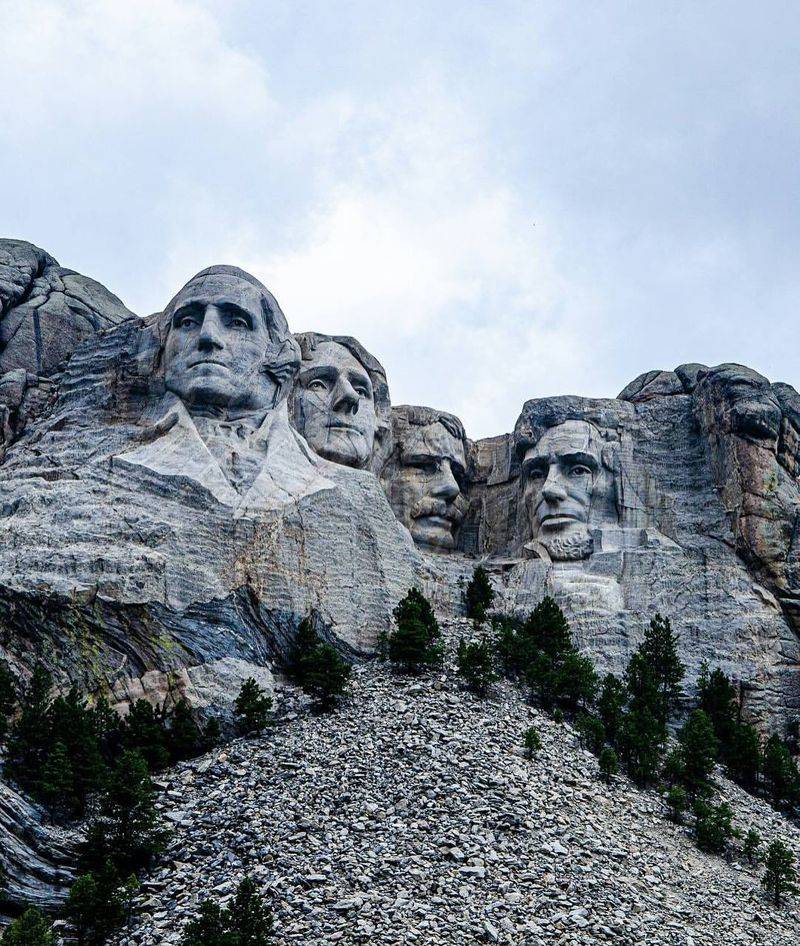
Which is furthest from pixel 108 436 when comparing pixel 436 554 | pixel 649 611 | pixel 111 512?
pixel 649 611

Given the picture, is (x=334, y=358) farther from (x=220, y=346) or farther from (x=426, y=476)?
(x=220, y=346)

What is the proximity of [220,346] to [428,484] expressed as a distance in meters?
6.43

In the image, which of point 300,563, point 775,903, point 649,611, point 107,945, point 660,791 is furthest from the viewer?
point 649,611

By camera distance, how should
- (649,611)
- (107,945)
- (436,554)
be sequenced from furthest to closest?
(436,554) < (649,611) < (107,945)

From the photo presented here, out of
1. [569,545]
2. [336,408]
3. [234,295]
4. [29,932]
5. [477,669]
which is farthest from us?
[569,545]

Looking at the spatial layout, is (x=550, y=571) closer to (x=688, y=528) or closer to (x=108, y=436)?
(x=688, y=528)

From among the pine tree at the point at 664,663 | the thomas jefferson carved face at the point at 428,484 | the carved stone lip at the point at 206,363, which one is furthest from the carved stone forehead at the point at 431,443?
the pine tree at the point at 664,663

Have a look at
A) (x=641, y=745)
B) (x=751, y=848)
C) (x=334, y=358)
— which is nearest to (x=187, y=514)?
(x=334, y=358)

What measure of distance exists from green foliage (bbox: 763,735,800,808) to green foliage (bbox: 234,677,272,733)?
891cm

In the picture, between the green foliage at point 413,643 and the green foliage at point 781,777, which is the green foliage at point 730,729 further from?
the green foliage at point 413,643

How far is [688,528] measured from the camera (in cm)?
3934

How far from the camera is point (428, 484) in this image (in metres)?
41.0

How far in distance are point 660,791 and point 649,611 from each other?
6.28 m

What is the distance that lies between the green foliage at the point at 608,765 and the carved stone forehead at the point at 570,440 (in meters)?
9.67
